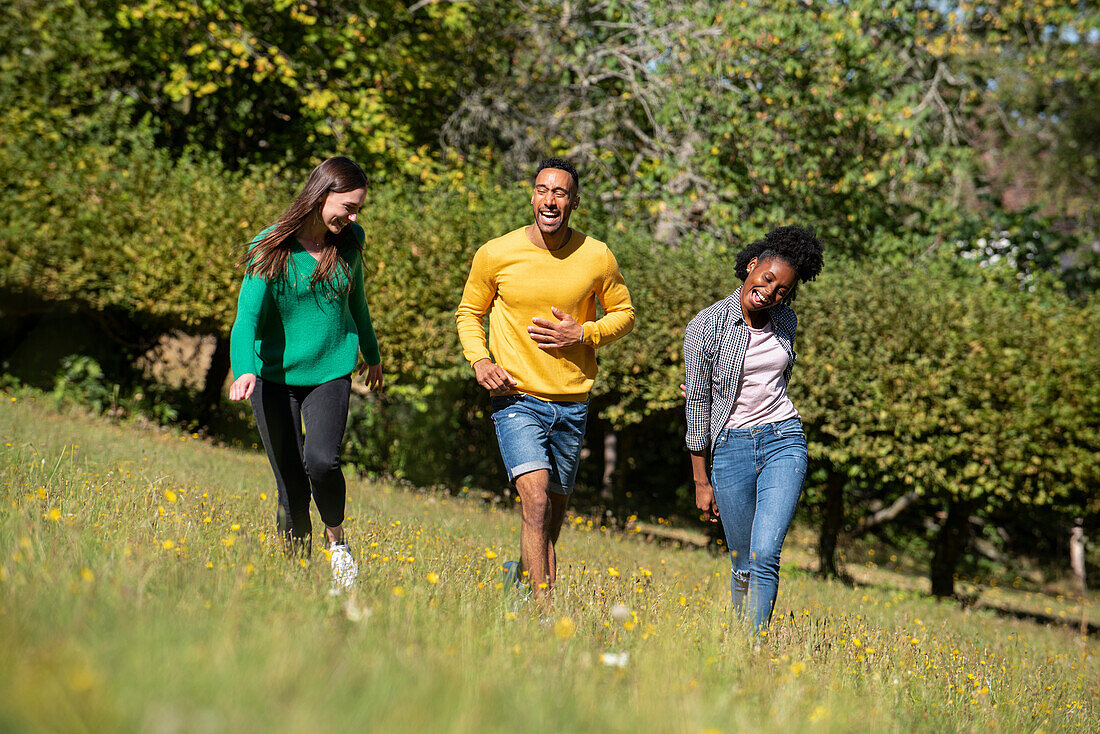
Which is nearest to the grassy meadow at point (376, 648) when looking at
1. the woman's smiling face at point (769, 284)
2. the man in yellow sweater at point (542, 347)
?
the man in yellow sweater at point (542, 347)

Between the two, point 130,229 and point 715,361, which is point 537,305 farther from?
point 130,229

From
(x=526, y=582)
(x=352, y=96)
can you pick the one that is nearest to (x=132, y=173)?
(x=352, y=96)

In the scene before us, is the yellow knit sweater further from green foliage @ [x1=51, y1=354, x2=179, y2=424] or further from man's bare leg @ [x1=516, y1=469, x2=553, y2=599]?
green foliage @ [x1=51, y1=354, x2=179, y2=424]

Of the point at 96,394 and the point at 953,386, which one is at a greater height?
the point at 953,386

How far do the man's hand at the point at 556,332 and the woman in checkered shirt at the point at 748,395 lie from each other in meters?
0.59

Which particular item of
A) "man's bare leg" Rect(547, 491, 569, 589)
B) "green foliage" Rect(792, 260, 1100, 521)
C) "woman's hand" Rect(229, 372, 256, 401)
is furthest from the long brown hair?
"green foliage" Rect(792, 260, 1100, 521)

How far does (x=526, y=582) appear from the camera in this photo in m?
4.31

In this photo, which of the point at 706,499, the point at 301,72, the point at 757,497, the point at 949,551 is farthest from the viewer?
the point at 301,72

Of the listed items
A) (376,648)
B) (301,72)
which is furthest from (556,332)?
(301,72)

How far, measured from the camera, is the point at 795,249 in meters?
4.66

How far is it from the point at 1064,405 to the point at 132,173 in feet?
43.7

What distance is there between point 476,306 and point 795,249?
1679 millimetres

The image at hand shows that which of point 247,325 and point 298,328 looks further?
point 298,328

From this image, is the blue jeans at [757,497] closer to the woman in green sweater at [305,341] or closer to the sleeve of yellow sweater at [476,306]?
the sleeve of yellow sweater at [476,306]
